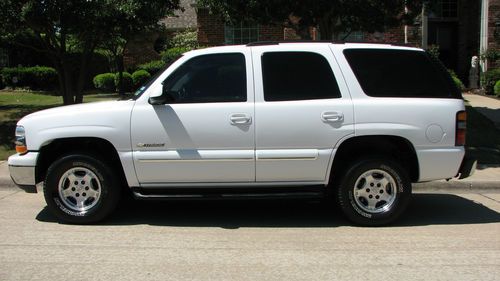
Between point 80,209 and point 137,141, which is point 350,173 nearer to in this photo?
point 137,141

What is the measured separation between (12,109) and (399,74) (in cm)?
1196

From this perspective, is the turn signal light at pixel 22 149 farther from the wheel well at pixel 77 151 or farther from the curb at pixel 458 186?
the curb at pixel 458 186

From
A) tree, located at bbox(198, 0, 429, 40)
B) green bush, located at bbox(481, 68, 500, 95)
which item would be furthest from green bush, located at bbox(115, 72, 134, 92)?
green bush, located at bbox(481, 68, 500, 95)

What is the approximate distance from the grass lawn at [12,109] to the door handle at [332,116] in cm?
645

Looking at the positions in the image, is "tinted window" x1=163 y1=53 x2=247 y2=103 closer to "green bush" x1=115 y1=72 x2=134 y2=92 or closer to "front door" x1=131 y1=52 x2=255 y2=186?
"front door" x1=131 y1=52 x2=255 y2=186

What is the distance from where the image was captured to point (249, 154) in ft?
19.4

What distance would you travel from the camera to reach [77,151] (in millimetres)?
6172

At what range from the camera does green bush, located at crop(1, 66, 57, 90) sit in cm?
2288

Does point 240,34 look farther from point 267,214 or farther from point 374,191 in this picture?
point 374,191

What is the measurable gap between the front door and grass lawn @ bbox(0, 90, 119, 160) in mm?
5077

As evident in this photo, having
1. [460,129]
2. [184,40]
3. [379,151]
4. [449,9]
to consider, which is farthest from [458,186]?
[184,40]

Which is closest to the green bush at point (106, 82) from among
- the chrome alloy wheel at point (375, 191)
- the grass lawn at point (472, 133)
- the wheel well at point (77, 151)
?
the grass lawn at point (472, 133)

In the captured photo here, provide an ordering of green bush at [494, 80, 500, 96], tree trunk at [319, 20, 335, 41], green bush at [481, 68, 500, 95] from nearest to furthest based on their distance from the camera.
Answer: tree trunk at [319, 20, 335, 41] → green bush at [494, 80, 500, 96] → green bush at [481, 68, 500, 95]

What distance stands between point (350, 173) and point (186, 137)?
5.89 feet
